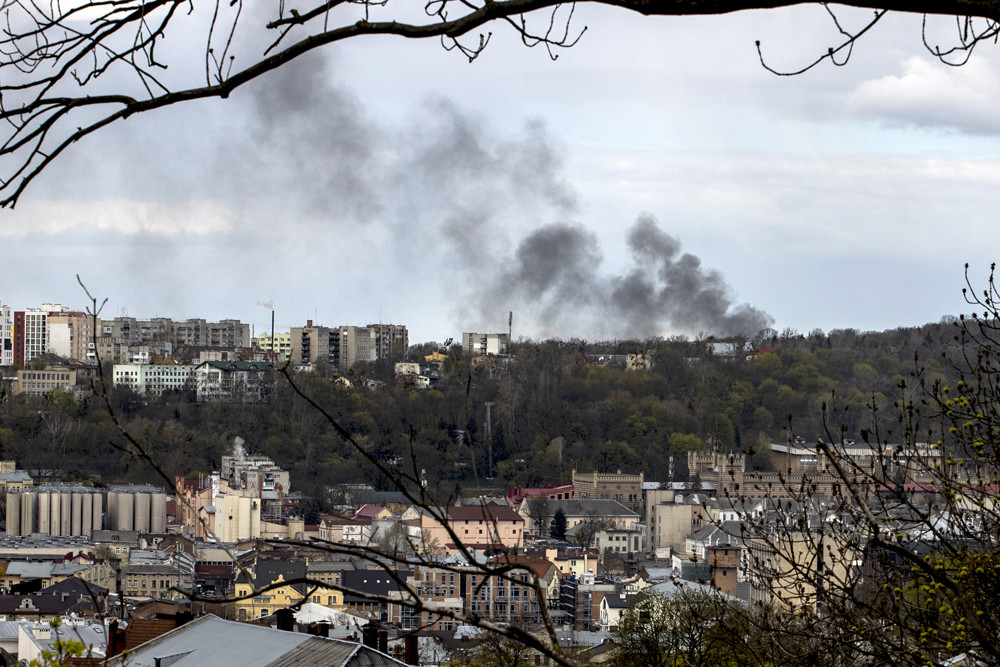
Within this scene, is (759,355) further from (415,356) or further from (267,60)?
(267,60)

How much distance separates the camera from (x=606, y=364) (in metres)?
66.9

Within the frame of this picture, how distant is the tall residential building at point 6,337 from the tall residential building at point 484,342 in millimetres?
24766

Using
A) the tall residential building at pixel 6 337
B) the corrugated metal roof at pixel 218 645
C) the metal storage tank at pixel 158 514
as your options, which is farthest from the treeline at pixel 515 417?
the corrugated metal roof at pixel 218 645

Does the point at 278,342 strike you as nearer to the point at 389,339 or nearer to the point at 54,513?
A: the point at 389,339

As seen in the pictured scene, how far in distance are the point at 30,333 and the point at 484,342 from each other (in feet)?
81.6

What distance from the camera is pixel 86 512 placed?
41.3m

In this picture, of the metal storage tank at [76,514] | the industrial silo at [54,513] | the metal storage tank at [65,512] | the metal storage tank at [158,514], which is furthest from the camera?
the metal storage tank at [158,514]

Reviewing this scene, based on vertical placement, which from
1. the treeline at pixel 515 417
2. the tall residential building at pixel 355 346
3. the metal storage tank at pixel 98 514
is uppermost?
the tall residential building at pixel 355 346

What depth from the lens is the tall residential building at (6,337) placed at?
74.9 metres

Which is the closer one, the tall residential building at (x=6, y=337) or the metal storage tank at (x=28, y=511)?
the metal storage tank at (x=28, y=511)

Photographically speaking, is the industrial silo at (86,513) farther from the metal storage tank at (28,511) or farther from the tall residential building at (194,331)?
the tall residential building at (194,331)

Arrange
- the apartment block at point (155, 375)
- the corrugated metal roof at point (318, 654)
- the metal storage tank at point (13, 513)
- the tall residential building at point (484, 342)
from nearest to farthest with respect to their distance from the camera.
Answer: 1. the corrugated metal roof at point (318, 654)
2. the metal storage tank at point (13, 513)
3. the apartment block at point (155, 375)
4. the tall residential building at point (484, 342)

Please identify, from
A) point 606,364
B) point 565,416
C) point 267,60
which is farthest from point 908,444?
point 606,364

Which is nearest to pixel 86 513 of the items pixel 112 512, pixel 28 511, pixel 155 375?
pixel 112 512
